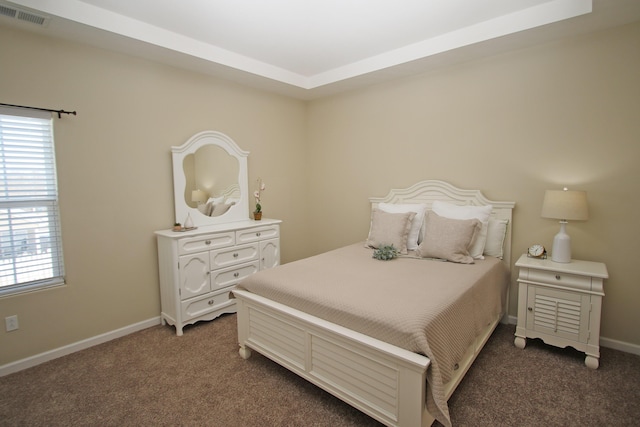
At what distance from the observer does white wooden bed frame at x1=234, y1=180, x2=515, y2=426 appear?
1493 mm

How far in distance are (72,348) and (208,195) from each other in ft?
5.52

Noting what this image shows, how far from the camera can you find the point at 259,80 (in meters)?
3.50

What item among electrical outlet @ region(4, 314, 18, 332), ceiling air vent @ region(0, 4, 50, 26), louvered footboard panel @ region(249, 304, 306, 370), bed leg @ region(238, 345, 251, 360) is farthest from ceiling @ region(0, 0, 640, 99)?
bed leg @ region(238, 345, 251, 360)

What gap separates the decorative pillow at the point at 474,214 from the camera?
2766 millimetres

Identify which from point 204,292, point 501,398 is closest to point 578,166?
point 501,398

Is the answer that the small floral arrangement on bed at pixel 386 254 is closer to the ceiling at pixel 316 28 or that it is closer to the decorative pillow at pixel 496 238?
the decorative pillow at pixel 496 238

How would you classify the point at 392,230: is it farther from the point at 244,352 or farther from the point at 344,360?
the point at 244,352

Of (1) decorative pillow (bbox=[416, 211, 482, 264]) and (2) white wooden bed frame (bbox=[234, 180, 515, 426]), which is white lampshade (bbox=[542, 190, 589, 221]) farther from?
(2) white wooden bed frame (bbox=[234, 180, 515, 426])

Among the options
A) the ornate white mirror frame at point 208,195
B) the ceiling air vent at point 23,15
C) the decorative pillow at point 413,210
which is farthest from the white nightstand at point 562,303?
the ceiling air vent at point 23,15

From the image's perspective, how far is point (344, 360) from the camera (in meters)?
1.76

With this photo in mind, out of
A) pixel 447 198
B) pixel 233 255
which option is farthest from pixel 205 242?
pixel 447 198

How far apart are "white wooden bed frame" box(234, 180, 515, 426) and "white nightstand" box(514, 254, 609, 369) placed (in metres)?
0.31

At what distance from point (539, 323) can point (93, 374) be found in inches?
129

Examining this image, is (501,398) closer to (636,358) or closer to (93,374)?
(636,358)
